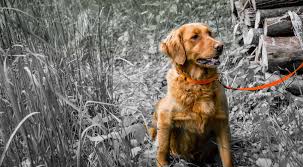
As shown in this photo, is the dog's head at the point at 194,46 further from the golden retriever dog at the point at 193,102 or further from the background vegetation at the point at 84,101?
the background vegetation at the point at 84,101

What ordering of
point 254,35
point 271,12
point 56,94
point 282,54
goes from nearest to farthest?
point 56,94, point 282,54, point 271,12, point 254,35

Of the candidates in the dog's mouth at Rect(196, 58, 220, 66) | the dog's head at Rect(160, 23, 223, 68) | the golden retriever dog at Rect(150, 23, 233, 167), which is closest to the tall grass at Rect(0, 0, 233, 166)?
the golden retriever dog at Rect(150, 23, 233, 167)

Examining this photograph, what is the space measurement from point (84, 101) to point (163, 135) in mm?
819

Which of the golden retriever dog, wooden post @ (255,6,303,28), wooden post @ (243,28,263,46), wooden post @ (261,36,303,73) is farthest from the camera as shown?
wooden post @ (243,28,263,46)

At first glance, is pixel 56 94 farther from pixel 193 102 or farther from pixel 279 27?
pixel 279 27

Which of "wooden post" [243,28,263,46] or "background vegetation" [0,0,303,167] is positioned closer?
"background vegetation" [0,0,303,167]

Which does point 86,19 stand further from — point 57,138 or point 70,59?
point 57,138

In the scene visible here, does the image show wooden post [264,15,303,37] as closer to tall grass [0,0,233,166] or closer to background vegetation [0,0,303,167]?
background vegetation [0,0,303,167]

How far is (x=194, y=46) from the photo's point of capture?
9.88 feet

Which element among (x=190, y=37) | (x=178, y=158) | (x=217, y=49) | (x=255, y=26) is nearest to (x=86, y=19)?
(x=190, y=37)

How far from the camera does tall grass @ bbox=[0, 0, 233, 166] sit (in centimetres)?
201

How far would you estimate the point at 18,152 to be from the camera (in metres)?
2.00

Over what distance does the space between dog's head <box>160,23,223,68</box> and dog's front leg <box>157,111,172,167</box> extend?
436mm

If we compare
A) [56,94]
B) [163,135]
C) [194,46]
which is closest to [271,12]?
[194,46]
